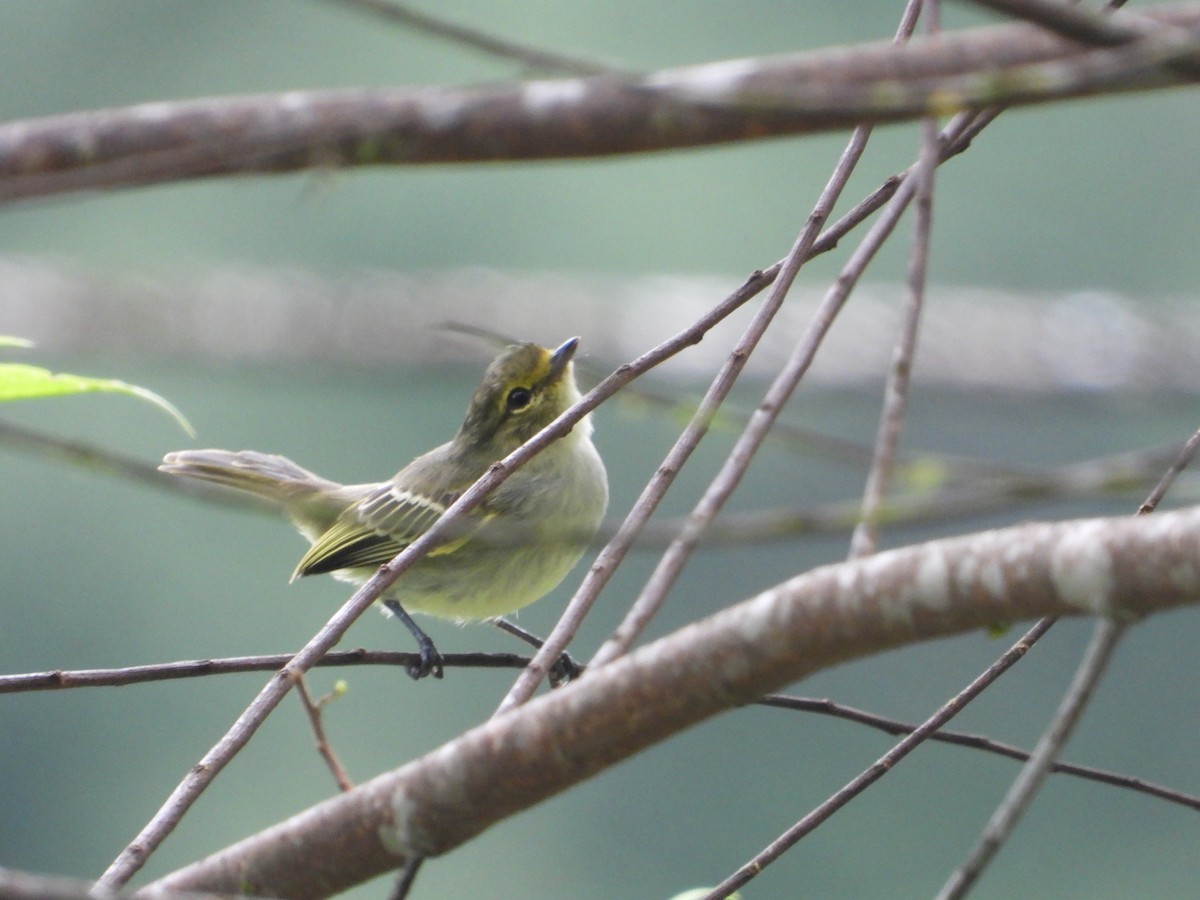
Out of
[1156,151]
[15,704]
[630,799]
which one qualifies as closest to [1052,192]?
[1156,151]

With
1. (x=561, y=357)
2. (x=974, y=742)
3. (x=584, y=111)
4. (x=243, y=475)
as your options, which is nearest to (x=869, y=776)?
(x=974, y=742)

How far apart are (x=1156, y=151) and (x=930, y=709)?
10.8 metres

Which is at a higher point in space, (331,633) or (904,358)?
(904,358)

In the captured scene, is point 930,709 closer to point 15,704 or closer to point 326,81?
point 15,704

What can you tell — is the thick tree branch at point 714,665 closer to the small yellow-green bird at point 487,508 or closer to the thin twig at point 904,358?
the thin twig at point 904,358

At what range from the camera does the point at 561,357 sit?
3805mm

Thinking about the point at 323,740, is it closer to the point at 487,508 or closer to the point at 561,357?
the point at 561,357

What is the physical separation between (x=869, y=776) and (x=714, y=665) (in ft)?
1.44

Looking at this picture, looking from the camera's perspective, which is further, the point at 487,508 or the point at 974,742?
the point at 487,508

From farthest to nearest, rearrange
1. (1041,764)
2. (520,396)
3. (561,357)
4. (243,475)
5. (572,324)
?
(572,324) < (243,475) < (520,396) < (561,357) < (1041,764)

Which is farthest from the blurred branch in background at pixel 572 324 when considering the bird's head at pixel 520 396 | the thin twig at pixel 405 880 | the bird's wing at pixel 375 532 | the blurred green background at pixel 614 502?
the thin twig at pixel 405 880

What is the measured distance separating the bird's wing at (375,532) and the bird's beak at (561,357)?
1.52 feet

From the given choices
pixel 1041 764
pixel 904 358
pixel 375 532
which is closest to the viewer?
pixel 1041 764

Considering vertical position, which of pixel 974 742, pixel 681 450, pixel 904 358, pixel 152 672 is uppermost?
pixel 904 358
